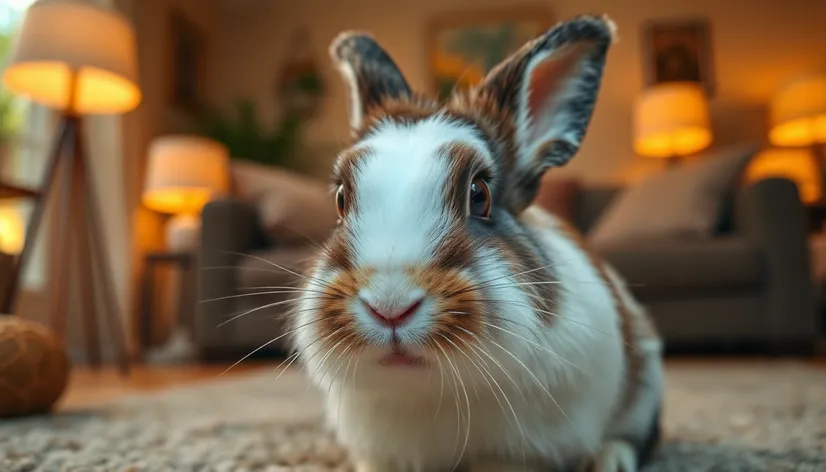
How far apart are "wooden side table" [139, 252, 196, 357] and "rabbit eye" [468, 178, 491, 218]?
3476mm

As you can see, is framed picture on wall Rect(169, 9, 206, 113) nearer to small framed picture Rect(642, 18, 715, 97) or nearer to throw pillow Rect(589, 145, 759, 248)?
throw pillow Rect(589, 145, 759, 248)

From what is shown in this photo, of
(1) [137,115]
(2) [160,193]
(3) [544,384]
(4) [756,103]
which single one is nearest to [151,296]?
(2) [160,193]

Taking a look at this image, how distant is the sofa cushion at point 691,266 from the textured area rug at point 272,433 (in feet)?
3.22

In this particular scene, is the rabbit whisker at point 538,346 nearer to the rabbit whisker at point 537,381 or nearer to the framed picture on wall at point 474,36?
the rabbit whisker at point 537,381

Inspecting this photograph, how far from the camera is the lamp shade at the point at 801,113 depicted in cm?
492

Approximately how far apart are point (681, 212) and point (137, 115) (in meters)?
3.62

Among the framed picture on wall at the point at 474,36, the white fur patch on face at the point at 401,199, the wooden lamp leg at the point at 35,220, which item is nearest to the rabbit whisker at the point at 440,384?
the white fur patch on face at the point at 401,199

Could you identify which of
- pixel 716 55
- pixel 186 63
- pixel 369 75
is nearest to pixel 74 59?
pixel 369 75

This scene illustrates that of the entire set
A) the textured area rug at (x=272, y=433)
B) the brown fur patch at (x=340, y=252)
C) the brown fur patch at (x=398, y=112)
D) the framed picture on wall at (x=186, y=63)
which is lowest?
the textured area rug at (x=272, y=433)

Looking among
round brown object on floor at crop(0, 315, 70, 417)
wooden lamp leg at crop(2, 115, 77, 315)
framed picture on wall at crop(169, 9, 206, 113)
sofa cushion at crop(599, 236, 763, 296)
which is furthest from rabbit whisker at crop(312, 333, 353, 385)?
framed picture on wall at crop(169, 9, 206, 113)

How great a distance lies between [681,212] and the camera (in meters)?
3.37

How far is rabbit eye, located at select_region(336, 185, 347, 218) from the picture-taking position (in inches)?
32.3

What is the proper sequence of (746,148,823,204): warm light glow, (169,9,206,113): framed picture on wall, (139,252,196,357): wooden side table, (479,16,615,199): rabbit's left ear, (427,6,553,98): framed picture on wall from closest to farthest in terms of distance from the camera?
(479,16,615,199): rabbit's left ear → (139,252,196,357): wooden side table → (746,148,823,204): warm light glow → (169,9,206,113): framed picture on wall → (427,6,553,98): framed picture on wall

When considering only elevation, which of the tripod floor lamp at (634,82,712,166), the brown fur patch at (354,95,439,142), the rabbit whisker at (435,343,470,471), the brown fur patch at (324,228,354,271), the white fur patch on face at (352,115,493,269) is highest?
the tripod floor lamp at (634,82,712,166)
